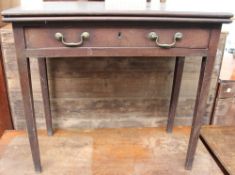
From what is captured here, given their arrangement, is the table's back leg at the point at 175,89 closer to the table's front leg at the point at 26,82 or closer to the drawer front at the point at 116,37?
the drawer front at the point at 116,37

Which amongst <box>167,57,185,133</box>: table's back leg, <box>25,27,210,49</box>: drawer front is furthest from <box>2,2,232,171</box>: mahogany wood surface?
<box>167,57,185,133</box>: table's back leg

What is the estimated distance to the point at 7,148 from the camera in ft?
3.86

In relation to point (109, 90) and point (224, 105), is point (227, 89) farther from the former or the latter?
point (109, 90)

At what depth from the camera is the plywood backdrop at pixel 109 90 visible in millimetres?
1224

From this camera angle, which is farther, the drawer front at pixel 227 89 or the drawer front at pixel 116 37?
the drawer front at pixel 227 89

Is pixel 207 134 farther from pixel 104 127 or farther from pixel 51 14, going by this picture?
pixel 51 14

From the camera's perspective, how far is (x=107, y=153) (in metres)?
1.18

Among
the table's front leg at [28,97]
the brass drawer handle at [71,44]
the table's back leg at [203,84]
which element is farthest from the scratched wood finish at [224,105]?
the table's front leg at [28,97]

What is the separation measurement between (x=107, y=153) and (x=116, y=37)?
25.6 inches

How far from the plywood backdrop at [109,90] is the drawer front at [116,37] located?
407 mm

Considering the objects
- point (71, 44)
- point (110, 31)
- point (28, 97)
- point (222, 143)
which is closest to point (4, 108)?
point (28, 97)

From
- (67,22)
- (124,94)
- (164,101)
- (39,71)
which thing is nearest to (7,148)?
(39,71)

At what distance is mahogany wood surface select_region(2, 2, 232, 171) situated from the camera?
74 centimetres

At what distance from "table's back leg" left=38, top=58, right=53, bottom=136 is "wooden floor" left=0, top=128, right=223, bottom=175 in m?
0.08
